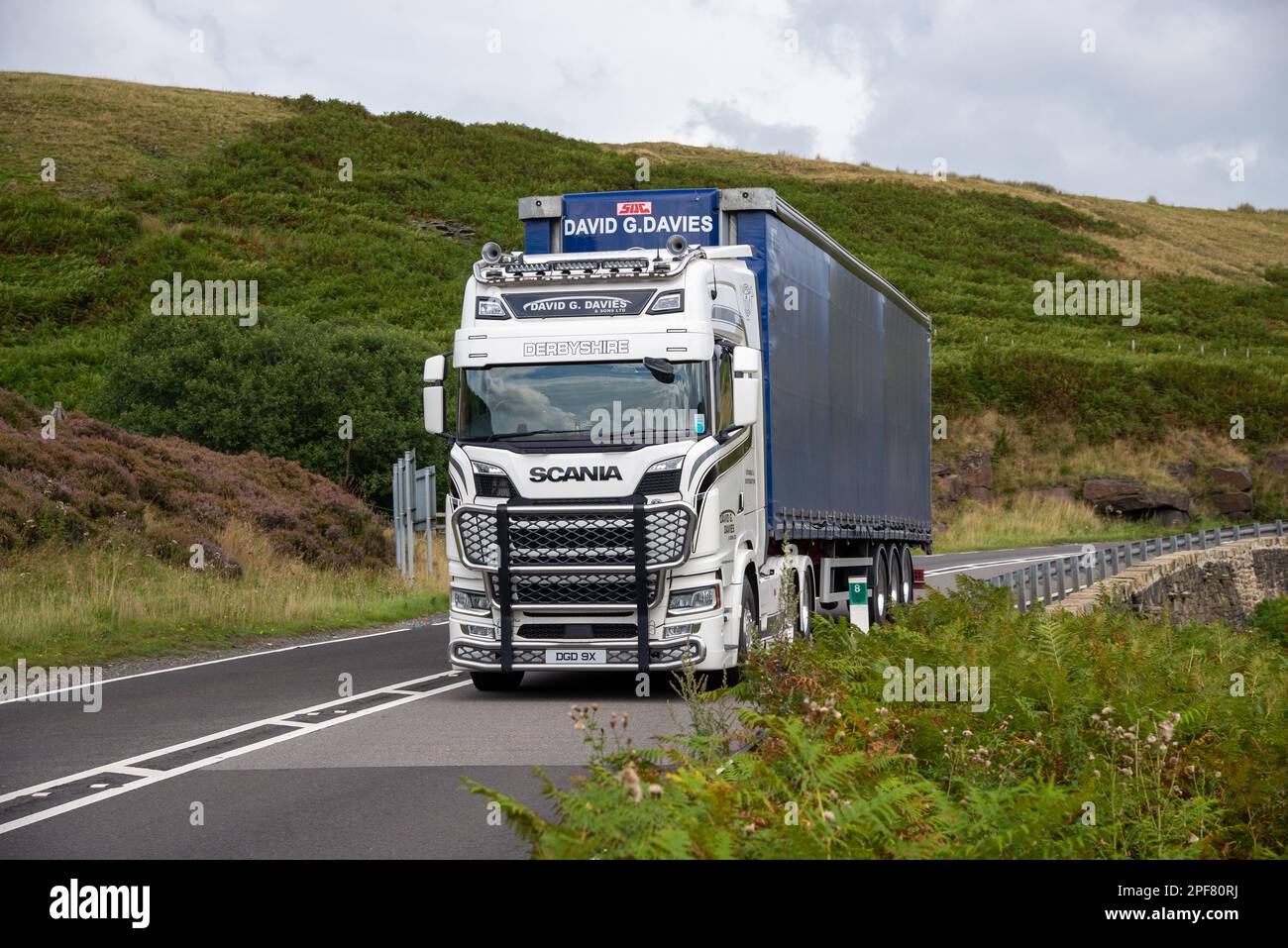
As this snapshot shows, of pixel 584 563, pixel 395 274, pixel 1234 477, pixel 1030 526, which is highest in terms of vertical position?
pixel 395 274

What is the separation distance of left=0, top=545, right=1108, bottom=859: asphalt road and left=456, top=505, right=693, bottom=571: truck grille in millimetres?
1242

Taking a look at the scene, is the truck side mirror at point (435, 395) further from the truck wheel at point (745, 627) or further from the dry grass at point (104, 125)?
the dry grass at point (104, 125)

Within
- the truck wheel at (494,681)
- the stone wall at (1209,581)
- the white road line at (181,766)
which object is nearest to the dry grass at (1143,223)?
the stone wall at (1209,581)

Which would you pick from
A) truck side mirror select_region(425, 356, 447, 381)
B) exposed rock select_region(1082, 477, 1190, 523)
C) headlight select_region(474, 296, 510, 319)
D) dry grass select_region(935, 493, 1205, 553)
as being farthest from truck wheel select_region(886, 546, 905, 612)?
exposed rock select_region(1082, 477, 1190, 523)

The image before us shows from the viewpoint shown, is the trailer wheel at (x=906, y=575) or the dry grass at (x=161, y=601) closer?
the dry grass at (x=161, y=601)

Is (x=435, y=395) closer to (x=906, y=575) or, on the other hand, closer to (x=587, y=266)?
(x=587, y=266)

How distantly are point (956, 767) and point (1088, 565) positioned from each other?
17.9 metres

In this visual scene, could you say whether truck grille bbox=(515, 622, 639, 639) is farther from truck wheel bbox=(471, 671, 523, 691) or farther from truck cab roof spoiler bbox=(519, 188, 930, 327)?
truck cab roof spoiler bbox=(519, 188, 930, 327)

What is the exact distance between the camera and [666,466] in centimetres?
1246

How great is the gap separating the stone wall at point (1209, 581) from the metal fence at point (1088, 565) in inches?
12.1

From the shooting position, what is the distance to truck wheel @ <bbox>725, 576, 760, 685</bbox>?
13.1 m

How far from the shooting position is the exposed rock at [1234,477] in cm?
5112

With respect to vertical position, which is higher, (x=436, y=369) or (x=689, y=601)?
(x=436, y=369)

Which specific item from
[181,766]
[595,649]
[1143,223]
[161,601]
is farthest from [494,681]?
[1143,223]
